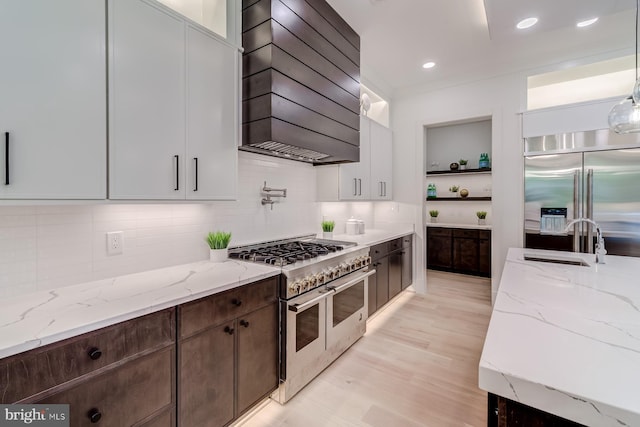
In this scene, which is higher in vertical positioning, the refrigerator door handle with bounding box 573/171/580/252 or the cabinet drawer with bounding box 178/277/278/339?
the refrigerator door handle with bounding box 573/171/580/252

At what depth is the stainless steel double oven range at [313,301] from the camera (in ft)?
6.47

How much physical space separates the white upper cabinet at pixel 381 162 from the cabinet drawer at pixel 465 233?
179 centimetres

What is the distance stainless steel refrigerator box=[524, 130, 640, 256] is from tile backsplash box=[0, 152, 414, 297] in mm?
2868

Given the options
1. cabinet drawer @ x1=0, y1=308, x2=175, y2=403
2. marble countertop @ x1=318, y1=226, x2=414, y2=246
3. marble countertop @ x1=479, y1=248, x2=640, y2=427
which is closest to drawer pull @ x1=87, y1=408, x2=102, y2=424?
cabinet drawer @ x1=0, y1=308, x2=175, y2=403

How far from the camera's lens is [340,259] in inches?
98.8

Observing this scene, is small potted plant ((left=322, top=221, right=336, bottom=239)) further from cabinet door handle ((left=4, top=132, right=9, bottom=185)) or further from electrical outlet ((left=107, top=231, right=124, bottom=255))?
cabinet door handle ((left=4, top=132, right=9, bottom=185))

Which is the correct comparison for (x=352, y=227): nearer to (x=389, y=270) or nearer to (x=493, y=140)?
(x=389, y=270)

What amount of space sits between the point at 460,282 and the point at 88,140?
5.11 m

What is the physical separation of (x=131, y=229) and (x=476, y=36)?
359cm

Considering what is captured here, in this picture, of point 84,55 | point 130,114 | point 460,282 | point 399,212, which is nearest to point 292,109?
point 130,114

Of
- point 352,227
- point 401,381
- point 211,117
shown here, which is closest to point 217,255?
point 211,117

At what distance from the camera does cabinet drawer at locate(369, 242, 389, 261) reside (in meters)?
3.13

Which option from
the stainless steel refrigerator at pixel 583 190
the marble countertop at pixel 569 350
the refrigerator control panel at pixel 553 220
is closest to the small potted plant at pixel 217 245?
the marble countertop at pixel 569 350

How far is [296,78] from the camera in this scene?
217 cm
